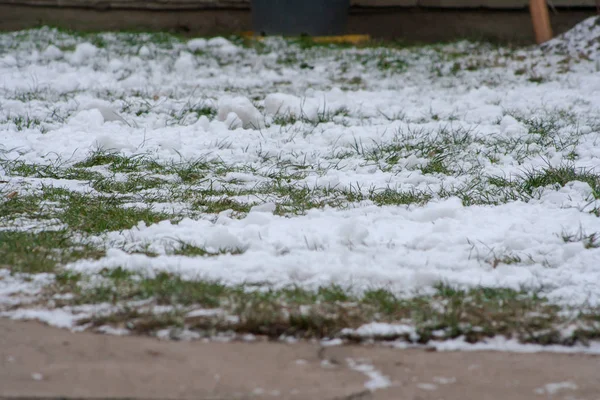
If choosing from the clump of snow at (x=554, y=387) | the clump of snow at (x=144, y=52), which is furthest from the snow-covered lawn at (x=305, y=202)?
the clump of snow at (x=144, y=52)

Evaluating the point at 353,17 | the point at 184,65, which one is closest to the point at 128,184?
the point at 184,65

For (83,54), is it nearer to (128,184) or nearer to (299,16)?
(299,16)

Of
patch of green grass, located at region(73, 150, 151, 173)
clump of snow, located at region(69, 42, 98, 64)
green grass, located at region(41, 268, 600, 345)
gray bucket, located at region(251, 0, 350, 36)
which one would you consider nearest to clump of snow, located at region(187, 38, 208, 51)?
gray bucket, located at region(251, 0, 350, 36)

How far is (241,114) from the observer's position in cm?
504

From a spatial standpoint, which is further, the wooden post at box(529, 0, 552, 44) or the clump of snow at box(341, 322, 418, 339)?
→ the wooden post at box(529, 0, 552, 44)

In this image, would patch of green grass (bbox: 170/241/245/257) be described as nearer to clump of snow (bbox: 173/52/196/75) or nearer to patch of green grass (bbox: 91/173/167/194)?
patch of green grass (bbox: 91/173/167/194)

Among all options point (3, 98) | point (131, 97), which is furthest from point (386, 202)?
point (3, 98)

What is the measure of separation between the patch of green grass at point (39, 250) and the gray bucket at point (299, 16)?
6.05 metres

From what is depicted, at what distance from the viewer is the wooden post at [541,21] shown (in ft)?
25.7

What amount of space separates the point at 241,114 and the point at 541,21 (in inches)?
177

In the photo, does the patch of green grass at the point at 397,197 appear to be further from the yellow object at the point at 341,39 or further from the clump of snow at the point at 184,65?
the yellow object at the point at 341,39

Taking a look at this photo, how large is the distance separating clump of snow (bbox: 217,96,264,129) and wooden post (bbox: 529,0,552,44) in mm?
4284

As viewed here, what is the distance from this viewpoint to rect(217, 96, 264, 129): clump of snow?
4.98 meters

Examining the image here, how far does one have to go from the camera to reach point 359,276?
2398 mm
